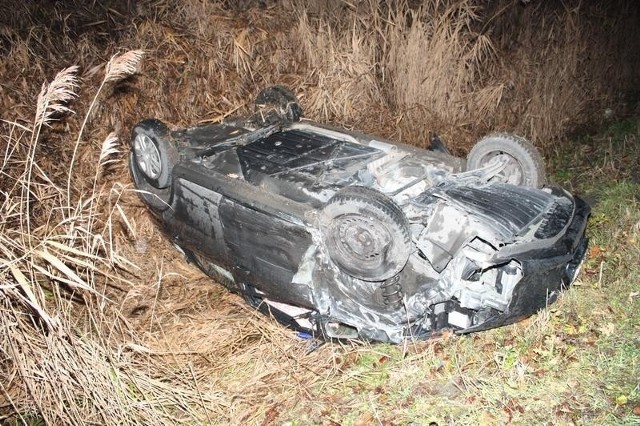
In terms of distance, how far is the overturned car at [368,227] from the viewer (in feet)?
8.98

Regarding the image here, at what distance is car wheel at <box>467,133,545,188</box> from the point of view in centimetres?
349

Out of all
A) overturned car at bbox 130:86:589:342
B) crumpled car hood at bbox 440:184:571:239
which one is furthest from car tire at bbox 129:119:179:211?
crumpled car hood at bbox 440:184:571:239

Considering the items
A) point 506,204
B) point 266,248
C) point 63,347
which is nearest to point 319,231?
point 266,248

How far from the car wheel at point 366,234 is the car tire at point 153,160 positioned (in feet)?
4.58

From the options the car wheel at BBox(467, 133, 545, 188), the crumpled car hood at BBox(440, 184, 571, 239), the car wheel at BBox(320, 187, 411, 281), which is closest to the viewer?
the car wheel at BBox(320, 187, 411, 281)

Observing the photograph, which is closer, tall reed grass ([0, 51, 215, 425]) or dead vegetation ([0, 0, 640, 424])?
tall reed grass ([0, 51, 215, 425])

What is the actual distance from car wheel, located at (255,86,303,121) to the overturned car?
587mm

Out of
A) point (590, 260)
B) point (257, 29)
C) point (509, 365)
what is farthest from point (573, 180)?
point (257, 29)

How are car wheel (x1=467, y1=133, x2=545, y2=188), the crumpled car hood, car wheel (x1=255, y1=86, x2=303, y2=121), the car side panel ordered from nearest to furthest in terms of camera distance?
the crumpled car hood, the car side panel, car wheel (x1=467, y1=133, x2=545, y2=188), car wheel (x1=255, y1=86, x2=303, y2=121)

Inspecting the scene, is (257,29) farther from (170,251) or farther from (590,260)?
(590,260)

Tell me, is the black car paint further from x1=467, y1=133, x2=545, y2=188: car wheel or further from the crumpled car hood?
x1=467, y1=133, x2=545, y2=188: car wheel

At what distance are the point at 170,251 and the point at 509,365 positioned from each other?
9.59 ft

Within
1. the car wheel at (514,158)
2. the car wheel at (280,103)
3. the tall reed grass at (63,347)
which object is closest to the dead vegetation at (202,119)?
the tall reed grass at (63,347)

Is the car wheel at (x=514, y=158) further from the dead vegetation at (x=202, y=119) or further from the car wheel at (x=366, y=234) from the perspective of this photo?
the car wheel at (x=366, y=234)
